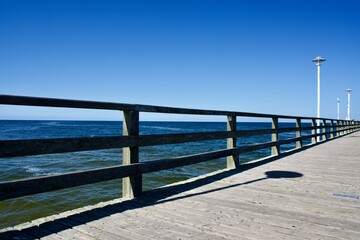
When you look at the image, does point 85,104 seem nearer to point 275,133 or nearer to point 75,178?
point 75,178

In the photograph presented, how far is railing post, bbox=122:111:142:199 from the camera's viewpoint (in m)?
3.65

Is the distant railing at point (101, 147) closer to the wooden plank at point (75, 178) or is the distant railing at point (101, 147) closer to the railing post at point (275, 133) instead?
the wooden plank at point (75, 178)

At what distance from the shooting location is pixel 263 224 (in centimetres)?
278

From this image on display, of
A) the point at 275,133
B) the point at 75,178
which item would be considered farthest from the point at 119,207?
the point at 275,133

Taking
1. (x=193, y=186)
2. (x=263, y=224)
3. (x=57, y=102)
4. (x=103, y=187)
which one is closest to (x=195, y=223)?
(x=263, y=224)

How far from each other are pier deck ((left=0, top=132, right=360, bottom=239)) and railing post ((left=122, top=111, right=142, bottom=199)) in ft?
0.64

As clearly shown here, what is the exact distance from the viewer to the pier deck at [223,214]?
2510 mm

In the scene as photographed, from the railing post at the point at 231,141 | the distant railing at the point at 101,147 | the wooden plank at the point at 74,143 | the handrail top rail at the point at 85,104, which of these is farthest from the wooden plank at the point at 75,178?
the railing post at the point at 231,141

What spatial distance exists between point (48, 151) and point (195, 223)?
162cm

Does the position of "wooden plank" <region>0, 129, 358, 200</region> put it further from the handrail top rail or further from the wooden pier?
the handrail top rail

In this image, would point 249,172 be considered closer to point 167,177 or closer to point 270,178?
point 270,178

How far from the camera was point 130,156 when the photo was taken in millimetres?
3662

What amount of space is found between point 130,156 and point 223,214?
1388 millimetres

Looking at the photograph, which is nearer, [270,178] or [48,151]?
[48,151]
